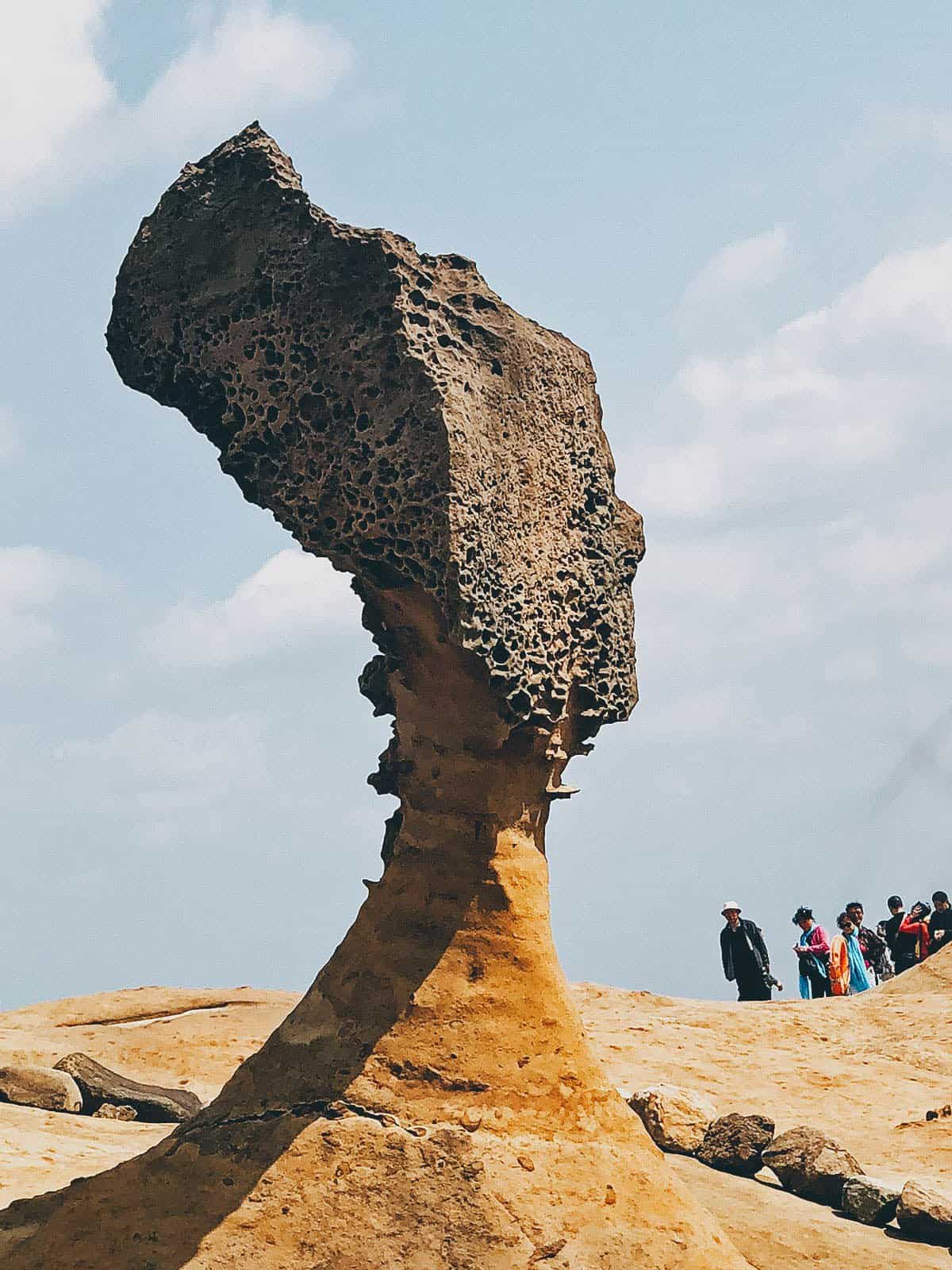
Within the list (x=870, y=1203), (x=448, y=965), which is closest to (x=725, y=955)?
(x=870, y=1203)

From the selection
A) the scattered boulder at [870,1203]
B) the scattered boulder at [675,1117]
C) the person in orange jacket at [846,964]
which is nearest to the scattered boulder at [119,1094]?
the scattered boulder at [675,1117]

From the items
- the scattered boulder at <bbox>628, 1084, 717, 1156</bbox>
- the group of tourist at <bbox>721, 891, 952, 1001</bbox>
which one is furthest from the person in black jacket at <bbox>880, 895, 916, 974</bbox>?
the scattered boulder at <bbox>628, 1084, 717, 1156</bbox>

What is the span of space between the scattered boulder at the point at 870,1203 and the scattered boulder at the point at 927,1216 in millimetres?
81

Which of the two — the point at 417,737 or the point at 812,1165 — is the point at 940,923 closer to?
the point at 812,1165

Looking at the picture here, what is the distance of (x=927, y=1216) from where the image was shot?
234 inches

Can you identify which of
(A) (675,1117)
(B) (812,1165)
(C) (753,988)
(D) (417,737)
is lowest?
(B) (812,1165)

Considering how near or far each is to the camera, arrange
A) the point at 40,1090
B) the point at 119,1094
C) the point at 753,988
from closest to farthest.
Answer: the point at 40,1090, the point at 119,1094, the point at 753,988

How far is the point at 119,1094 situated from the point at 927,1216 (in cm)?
397

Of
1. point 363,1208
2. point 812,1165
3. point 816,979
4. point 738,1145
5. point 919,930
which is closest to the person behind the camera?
point 363,1208

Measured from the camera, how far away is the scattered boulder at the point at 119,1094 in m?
7.85

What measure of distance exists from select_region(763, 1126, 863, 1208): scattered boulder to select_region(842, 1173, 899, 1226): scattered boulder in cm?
11

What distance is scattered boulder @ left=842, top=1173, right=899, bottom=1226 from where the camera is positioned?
611cm

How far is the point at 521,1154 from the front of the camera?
15.4 feet

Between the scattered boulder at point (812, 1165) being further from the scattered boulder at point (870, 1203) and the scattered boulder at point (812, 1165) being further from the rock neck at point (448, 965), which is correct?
the rock neck at point (448, 965)
